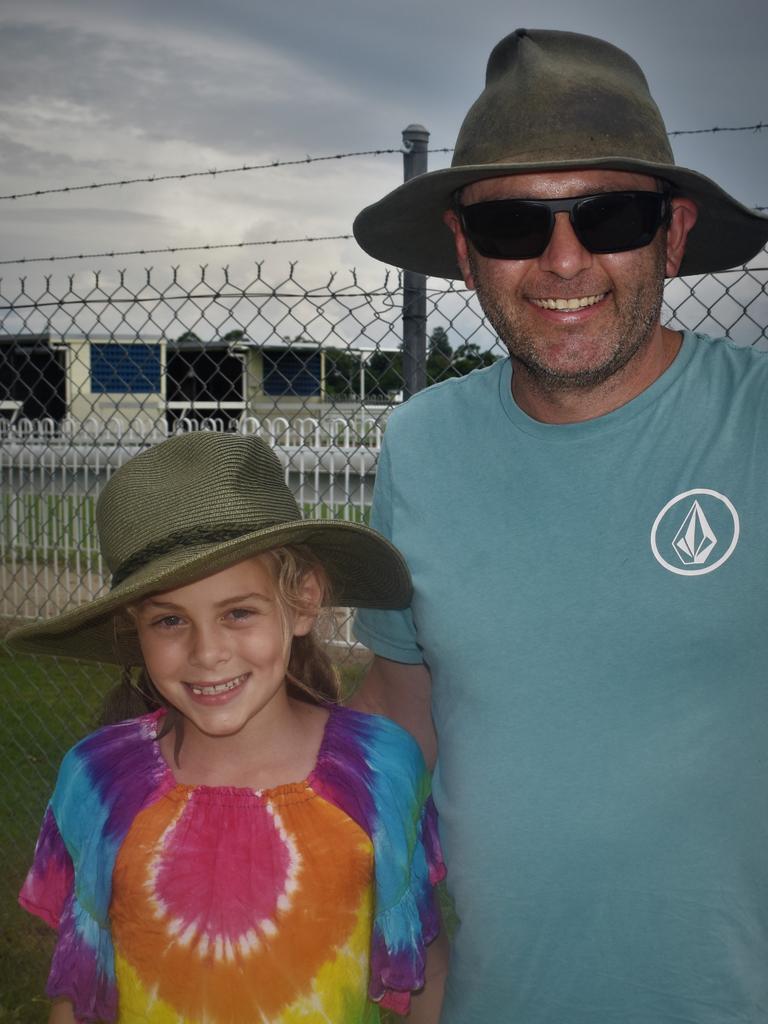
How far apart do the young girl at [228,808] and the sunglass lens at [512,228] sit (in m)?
0.53

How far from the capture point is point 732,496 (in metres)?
1.55

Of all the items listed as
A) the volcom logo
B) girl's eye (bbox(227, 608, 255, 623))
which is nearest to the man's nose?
the volcom logo

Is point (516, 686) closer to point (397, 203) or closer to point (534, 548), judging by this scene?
point (534, 548)

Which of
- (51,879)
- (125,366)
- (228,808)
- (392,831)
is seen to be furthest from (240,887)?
(125,366)

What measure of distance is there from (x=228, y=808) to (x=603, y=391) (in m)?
0.94

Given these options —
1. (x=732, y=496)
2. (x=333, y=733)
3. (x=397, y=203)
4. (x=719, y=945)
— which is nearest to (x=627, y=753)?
(x=719, y=945)

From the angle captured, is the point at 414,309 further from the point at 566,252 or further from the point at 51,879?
the point at 51,879

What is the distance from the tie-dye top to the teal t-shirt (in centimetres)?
11

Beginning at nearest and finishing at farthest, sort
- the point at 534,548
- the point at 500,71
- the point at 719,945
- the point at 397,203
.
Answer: the point at 719,945
the point at 534,548
the point at 500,71
the point at 397,203

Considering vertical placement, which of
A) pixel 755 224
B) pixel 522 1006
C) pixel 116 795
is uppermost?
pixel 755 224

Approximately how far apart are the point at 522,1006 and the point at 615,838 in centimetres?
32

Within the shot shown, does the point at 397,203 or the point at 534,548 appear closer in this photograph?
the point at 534,548

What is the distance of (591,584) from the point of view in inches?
62.5

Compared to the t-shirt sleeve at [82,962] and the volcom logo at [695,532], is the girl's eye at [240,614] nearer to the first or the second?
the t-shirt sleeve at [82,962]
